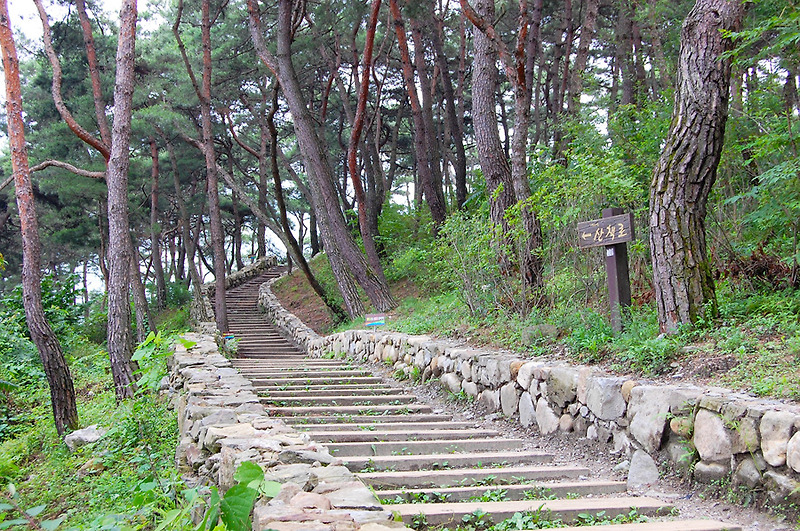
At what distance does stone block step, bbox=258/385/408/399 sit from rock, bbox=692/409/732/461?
3.73 m

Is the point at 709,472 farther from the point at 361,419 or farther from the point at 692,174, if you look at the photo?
the point at 361,419

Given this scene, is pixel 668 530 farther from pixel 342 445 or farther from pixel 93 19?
pixel 93 19

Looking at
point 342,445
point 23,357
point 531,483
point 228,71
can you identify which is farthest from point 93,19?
point 531,483

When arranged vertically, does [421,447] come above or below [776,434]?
below

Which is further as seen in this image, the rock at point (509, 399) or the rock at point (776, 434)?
the rock at point (509, 399)

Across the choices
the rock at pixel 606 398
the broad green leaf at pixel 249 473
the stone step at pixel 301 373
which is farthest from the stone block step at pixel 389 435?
the stone step at pixel 301 373

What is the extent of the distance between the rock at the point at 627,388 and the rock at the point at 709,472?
0.67 meters

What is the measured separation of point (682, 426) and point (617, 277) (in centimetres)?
181

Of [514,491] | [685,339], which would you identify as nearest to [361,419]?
[514,491]

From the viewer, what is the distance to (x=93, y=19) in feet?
49.8

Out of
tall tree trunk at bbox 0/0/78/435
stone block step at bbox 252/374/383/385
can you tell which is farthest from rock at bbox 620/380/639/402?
tall tree trunk at bbox 0/0/78/435

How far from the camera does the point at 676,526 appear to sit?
A: 114 inches

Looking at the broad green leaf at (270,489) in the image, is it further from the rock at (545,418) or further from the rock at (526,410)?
the rock at (526,410)

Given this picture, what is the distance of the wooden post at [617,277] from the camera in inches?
201
